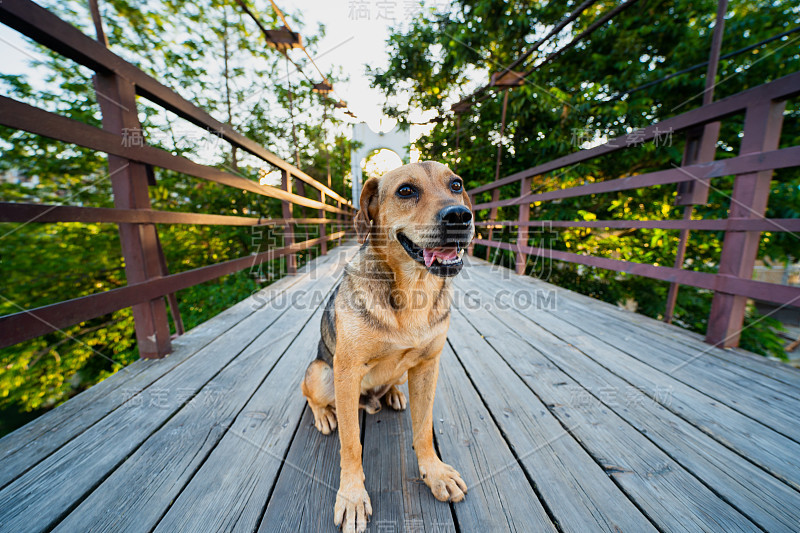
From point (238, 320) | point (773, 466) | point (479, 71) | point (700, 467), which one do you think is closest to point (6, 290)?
point (238, 320)

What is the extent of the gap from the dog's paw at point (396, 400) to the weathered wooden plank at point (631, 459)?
66 centimetres

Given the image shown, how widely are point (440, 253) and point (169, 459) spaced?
1.32 meters

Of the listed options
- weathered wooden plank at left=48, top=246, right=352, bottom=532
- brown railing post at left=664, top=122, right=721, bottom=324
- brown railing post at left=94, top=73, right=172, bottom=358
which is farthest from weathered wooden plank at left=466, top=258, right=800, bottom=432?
brown railing post at left=94, top=73, right=172, bottom=358

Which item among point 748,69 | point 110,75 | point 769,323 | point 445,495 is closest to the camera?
point 445,495

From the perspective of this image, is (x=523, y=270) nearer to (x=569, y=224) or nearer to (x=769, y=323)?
(x=569, y=224)

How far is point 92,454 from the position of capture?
3.49 ft

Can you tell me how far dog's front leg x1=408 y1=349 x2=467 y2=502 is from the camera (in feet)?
3.16

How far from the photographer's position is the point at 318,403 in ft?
4.16

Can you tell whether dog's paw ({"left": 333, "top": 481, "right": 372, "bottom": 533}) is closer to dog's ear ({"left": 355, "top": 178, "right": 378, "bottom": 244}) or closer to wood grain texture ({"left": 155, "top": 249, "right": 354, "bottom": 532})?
wood grain texture ({"left": 155, "top": 249, "right": 354, "bottom": 532})

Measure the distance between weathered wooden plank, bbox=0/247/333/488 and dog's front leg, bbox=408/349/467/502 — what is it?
141 cm

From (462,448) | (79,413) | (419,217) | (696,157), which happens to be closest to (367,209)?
(419,217)

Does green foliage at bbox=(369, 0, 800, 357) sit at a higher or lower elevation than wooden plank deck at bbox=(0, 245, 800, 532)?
higher

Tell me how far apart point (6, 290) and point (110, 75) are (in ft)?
11.4

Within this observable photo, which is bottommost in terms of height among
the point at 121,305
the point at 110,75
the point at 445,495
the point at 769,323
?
the point at 769,323
